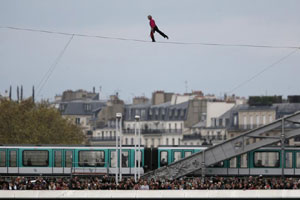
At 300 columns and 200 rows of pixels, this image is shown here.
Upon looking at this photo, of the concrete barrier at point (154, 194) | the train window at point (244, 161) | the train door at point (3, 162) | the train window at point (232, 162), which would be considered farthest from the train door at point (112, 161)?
the concrete barrier at point (154, 194)

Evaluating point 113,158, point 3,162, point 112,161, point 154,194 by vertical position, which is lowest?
point 154,194

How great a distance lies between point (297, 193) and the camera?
56.9 meters

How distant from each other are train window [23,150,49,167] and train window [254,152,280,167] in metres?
15.1

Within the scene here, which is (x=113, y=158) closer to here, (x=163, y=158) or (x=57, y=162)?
(x=163, y=158)

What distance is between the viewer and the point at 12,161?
85.9m

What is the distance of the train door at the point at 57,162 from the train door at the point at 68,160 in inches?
9.0

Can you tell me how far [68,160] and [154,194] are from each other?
97.7 ft

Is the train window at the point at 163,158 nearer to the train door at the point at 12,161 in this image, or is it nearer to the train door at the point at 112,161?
the train door at the point at 112,161

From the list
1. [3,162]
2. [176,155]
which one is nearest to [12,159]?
[3,162]

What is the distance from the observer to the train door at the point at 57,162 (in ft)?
280

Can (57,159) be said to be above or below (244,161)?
above

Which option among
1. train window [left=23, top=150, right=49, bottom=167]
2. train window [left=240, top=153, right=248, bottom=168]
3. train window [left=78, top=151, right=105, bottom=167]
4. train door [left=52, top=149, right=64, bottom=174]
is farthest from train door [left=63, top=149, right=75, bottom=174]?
train window [left=240, top=153, right=248, bottom=168]

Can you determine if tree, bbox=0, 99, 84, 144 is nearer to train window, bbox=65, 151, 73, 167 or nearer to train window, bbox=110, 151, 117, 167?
train window, bbox=65, 151, 73, 167

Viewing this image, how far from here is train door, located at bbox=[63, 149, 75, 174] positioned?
3359 inches
